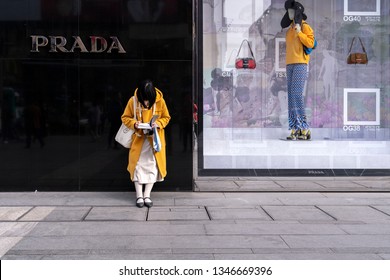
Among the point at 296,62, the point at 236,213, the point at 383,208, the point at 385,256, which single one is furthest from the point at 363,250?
the point at 296,62

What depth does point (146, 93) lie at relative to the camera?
26.4ft

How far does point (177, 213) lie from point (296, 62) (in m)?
4.84

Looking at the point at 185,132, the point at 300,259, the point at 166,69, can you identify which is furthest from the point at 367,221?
the point at 166,69

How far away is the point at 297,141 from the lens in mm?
10945

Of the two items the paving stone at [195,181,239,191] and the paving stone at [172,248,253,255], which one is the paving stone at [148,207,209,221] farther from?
the paving stone at [195,181,239,191]

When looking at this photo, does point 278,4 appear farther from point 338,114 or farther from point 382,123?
point 382,123

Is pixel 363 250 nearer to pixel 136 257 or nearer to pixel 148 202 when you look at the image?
pixel 136 257

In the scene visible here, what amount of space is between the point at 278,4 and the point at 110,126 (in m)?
4.40

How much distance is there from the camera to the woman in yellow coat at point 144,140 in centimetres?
811

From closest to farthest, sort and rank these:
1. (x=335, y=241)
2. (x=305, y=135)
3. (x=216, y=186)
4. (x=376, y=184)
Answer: (x=335, y=241), (x=216, y=186), (x=376, y=184), (x=305, y=135)

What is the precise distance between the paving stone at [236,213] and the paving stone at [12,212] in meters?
2.71

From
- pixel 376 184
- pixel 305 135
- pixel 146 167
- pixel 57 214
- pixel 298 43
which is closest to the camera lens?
pixel 57 214

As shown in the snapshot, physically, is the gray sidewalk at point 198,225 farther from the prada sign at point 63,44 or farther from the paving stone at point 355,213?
the prada sign at point 63,44

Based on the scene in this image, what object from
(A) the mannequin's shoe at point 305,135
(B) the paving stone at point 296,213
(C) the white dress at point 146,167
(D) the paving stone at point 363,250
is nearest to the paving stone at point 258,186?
(A) the mannequin's shoe at point 305,135
